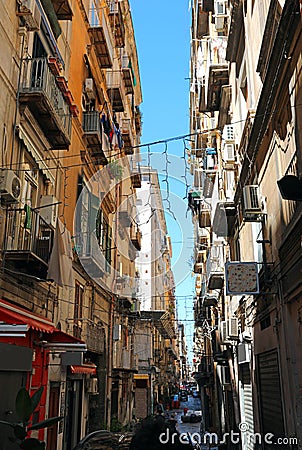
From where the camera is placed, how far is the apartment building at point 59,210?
8555 mm

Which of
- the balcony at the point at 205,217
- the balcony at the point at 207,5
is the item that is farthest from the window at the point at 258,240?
the balcony at the point at 205,217

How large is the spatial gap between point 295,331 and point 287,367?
2.05 feet

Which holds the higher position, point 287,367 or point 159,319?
point 159,319

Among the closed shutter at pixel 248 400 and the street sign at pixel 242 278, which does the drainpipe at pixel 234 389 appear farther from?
the street sign at pixel 242 278

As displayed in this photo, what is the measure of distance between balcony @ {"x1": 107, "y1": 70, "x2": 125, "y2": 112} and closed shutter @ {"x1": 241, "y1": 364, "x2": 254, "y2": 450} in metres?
12.8

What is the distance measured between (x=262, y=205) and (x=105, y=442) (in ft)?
21.7

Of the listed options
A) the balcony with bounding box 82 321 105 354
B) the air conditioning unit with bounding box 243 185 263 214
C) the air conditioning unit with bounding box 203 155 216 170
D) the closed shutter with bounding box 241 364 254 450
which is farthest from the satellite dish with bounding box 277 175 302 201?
the air conditioning unit with bounding box 203 155 216 170

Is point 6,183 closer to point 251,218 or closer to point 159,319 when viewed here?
point 251,218

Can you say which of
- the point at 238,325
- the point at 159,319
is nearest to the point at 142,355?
the point at 159,319

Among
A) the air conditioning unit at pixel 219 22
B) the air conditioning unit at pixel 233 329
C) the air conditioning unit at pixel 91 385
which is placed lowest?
the air conditioning unit at pixel 91 385

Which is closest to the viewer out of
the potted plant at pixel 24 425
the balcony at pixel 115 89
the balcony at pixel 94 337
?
the potted plant at pixel 24 425

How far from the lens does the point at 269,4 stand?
7863mm

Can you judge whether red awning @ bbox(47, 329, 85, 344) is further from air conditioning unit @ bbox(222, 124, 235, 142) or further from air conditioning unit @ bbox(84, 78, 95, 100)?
air conditioning unit @ bbox(84, 78, 95, 100)

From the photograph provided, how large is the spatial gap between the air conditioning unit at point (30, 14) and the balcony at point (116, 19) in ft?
35.8
